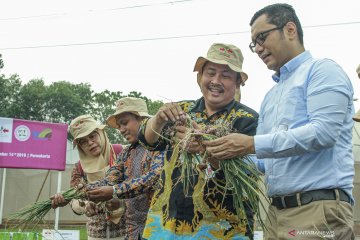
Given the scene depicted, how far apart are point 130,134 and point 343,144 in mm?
2258

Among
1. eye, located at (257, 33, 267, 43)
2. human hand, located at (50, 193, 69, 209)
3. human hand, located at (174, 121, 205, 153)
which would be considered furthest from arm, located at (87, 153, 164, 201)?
eye, located at (257, 33, 267, 43)

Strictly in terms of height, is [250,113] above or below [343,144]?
above

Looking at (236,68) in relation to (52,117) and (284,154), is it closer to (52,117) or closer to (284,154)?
(284,154)

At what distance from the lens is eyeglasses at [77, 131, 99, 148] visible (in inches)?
191

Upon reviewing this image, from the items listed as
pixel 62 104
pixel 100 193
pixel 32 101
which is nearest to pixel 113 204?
pixel 100 193

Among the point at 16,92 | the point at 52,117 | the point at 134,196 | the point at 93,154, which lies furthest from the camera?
the point at 52,117

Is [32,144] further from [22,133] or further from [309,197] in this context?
[309,197]

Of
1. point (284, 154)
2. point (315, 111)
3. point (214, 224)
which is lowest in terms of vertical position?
point (214, 224)

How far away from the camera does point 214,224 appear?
2859mm

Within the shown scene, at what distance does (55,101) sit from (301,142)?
5369 cm

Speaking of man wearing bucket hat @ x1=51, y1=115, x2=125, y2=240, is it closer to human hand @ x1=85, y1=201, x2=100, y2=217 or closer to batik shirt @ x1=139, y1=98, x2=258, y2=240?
human hand @ x1=85, y1=201, x2=100, y2=217

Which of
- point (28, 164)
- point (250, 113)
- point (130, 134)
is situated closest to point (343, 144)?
point (250, 113)

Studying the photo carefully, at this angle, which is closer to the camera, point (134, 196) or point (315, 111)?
point (315, 111)

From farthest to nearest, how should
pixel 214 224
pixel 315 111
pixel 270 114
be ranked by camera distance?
1. pixel 214 224
2. pixel 270 114
3. pixel 315 111
